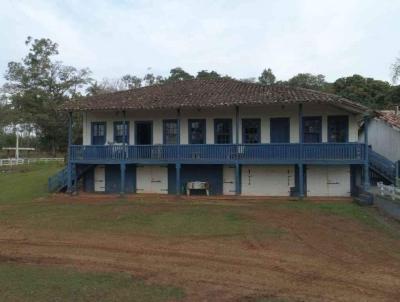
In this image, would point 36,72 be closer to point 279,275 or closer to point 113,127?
point 113,127

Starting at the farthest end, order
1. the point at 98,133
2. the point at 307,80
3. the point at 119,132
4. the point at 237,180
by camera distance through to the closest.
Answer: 1. the point at 307,80
2. the point at 98,133
3. the point at 119,132
4. the point at 237,180

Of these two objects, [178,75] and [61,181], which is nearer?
[61,181]

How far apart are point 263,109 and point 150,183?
276 inches

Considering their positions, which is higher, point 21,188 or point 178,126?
point 178,126

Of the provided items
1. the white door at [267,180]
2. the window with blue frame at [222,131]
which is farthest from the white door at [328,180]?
the window with blue frame at [222,131]

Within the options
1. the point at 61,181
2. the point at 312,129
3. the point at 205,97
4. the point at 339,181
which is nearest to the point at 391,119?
the point at 312,129

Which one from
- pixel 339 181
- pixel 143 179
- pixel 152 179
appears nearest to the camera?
pixel 339 181

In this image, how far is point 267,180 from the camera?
77.8 ft

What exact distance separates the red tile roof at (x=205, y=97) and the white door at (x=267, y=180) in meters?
3.64

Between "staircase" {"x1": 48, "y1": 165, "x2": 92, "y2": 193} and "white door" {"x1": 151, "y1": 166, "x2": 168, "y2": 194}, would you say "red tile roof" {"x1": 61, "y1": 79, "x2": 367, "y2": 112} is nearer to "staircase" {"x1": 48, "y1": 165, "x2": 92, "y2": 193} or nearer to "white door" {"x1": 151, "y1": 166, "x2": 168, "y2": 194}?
"staircase" {"x1": 48, "y1": 165, "x2": 92, "y2": 193}

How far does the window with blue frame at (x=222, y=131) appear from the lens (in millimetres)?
24281

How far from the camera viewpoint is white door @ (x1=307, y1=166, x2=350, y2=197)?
23.0m

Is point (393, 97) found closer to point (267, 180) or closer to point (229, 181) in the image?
point (267, 180)

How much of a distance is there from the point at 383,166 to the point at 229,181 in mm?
7569
